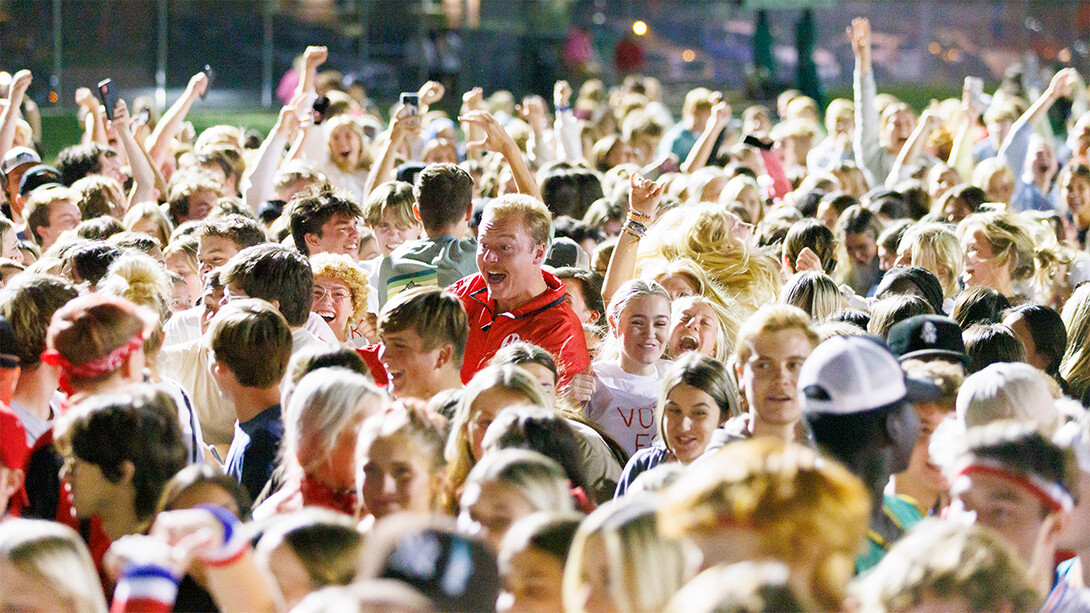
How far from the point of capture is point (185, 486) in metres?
2.59

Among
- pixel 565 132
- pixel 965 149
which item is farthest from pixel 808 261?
pixel 965 149

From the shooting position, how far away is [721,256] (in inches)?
217

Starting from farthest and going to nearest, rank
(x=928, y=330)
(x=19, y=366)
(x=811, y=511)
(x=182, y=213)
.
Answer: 1. (x=182, y=213)
2. (x=928, y=330)
3. (x=19, y=366)
4. (x=811, y=511)

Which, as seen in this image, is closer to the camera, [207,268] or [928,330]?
[928,330]

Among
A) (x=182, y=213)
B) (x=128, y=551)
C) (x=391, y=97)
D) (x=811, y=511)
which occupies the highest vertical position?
(x=811, y=511)

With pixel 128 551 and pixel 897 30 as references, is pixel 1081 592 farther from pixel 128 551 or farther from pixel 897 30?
pixel 897 30

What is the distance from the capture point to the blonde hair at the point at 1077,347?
480 cm

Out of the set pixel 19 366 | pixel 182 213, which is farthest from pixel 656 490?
pixel 182 213

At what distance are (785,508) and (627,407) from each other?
2.43 m

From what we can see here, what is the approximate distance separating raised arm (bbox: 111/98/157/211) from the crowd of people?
2cm

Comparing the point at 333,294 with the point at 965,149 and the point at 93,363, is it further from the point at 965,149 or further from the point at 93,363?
the point at 965,149

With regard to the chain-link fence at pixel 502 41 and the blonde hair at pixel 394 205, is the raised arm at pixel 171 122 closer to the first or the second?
the blonde hair at pixel 394 205

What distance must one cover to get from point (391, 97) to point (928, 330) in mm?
14034

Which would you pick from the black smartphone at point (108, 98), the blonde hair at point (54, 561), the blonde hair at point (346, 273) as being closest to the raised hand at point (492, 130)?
the blonde hair at point (346, 273)
